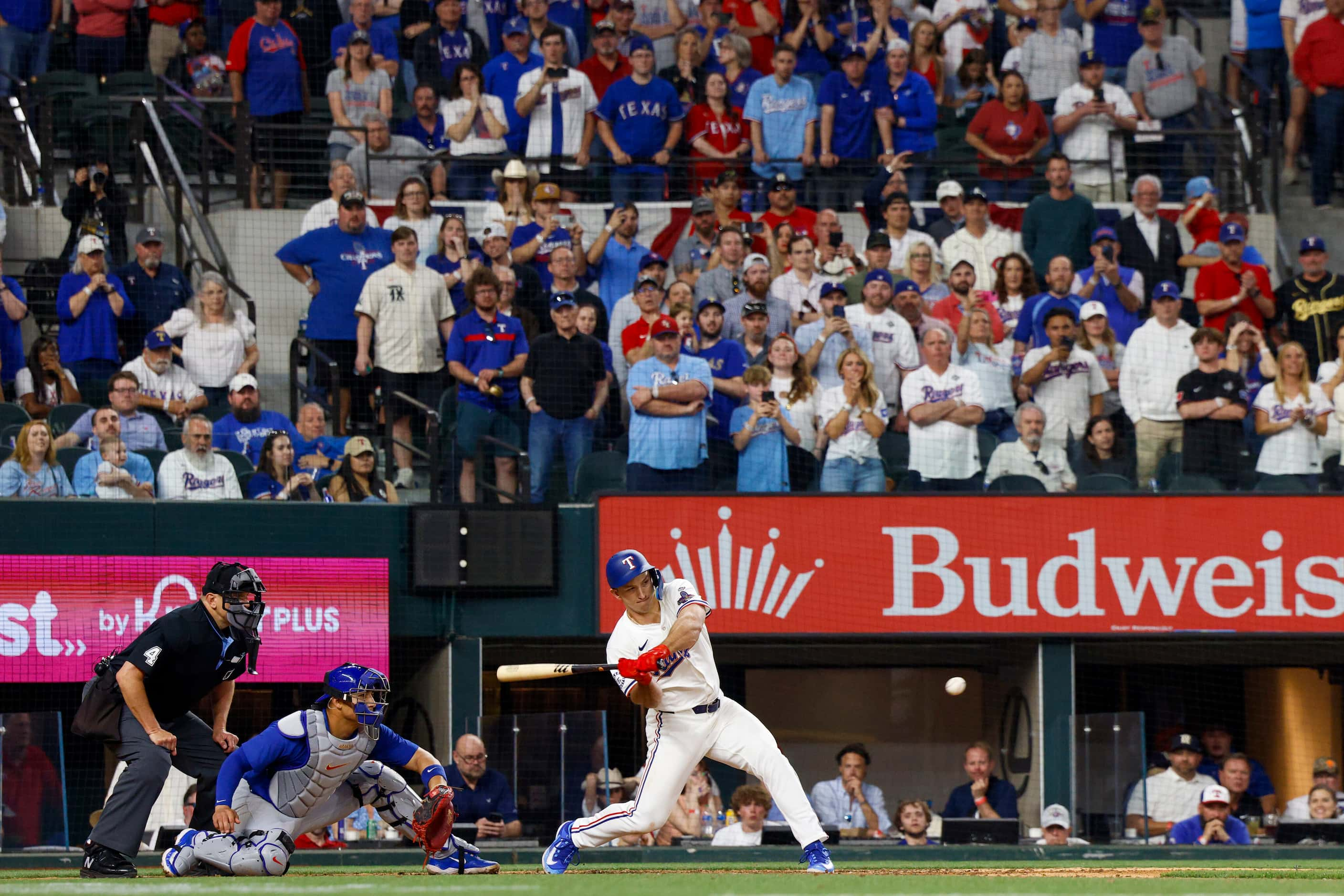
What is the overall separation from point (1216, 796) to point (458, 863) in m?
5.74

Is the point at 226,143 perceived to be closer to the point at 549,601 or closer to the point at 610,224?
the point at 610,224

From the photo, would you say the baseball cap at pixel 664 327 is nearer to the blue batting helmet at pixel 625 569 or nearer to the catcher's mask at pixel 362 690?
the blue batting helmet at pixel 625 569

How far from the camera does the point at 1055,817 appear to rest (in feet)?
41.7

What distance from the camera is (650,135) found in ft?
55.0

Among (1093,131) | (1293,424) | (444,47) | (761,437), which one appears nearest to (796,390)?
(761,437)

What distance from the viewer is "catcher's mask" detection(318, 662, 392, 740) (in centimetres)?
900

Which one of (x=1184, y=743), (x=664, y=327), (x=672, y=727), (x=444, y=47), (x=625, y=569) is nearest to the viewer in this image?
(x=625, y=569)

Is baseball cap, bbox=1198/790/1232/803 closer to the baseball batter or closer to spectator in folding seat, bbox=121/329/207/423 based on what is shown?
the baseball batter

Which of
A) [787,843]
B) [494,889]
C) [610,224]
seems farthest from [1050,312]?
[494,889]

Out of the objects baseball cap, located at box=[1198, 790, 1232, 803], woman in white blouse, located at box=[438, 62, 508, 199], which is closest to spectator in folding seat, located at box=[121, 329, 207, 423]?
woman in white blouse, located at box=[438, 62, 508, 199]

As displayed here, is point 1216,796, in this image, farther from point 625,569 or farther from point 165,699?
point 165,699

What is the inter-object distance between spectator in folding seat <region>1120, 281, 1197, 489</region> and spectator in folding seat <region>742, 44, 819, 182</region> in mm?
3636

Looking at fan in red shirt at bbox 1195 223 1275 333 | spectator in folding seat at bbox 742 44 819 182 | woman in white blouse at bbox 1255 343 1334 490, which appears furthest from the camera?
spectator in folding seat at bbox 742 44 819 182

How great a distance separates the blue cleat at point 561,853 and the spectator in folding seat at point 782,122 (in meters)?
8.77
